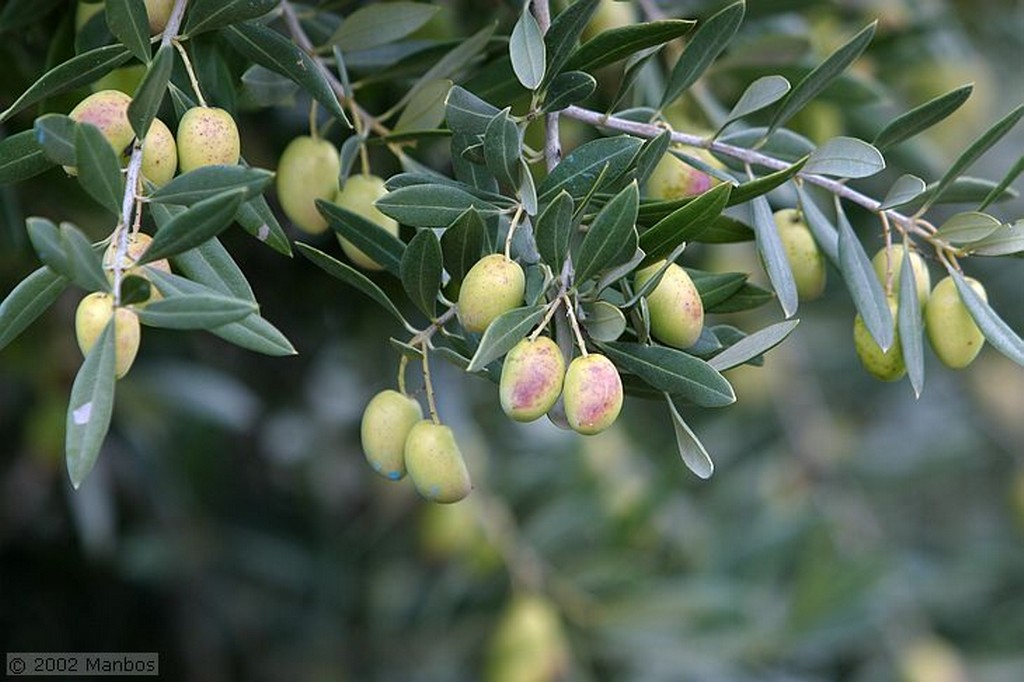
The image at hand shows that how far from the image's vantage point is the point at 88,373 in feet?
1.43

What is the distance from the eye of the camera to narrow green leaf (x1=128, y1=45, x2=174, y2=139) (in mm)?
446

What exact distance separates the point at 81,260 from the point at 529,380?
0.17 metres

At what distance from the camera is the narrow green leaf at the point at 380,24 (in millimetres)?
630

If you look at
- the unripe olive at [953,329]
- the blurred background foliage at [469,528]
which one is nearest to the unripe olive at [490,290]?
the unripe olive at [953,329]

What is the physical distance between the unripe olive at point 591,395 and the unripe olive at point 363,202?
5.7 inches

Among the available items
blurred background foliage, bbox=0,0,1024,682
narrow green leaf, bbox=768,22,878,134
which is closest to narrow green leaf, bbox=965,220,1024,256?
narrow green leaf, bbox=768,22,878,134

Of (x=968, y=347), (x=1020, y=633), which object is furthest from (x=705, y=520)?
(x=968, y=347)

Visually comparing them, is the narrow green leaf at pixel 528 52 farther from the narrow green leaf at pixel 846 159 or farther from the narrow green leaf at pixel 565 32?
the narrow green leaf at pixel 846 159

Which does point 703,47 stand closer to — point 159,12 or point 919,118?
point 919,118

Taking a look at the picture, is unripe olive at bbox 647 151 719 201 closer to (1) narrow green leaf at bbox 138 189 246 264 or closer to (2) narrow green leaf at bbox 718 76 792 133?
(2) narrow green leaf at bbox 718 76 792 133

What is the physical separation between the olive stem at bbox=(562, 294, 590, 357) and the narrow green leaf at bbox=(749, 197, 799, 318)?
0.32 ft

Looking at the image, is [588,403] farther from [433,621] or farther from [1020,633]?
[1020,633]

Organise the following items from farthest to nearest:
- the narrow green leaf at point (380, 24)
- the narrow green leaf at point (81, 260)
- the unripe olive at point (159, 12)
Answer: the narrow green leaf at point (380, 24) → the unripe olive at point (159, 12) → the narrow green leaf at point (81, 260)

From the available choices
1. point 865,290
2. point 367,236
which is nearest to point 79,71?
point 367,236
